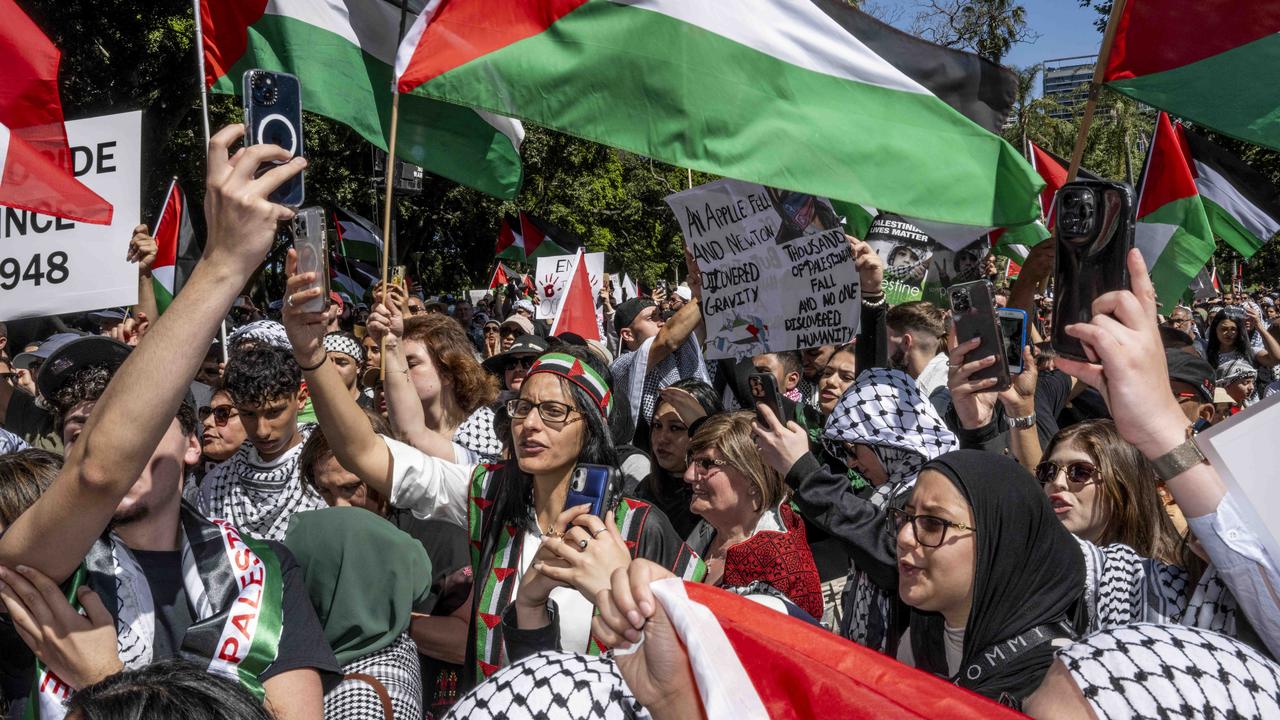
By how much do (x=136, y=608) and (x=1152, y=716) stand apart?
1740mm

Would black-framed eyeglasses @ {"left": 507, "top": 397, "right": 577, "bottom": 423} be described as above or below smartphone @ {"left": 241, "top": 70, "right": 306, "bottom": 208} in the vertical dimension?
below

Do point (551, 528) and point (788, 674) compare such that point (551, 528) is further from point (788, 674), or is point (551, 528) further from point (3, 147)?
point (3, 147)

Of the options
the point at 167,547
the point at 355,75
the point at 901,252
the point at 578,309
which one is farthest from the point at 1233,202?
the point at 167,547

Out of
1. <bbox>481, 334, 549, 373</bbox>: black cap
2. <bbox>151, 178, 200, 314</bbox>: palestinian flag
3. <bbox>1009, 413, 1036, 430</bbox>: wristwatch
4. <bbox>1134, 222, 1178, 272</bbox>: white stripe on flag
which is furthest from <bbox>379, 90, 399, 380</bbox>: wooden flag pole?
<bbox>1134, 222, 1178, 272</bbox>: white stripe on flag

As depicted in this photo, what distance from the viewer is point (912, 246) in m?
7.50

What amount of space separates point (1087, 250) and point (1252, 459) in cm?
59

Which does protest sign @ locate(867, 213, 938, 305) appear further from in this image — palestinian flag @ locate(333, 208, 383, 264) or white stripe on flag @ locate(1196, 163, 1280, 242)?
palestinian flag @ locate(333, 208, 383, 264)

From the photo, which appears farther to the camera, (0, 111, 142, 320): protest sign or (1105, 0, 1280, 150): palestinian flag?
(0, 111, 142, 320): protest sign

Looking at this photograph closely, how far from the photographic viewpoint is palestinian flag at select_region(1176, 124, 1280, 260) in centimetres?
920

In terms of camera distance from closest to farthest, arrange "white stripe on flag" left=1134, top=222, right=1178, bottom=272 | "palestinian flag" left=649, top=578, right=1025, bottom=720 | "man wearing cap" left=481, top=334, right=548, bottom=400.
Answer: "palestinian flag" left=649, top=578, right=1025, bottom=720, "man wearing cap" left=481, top=334, right=548, bottom=400, "white stripe on flag" left=1134, top=222, right=1178, bottom=272

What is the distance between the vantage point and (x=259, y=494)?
415cm

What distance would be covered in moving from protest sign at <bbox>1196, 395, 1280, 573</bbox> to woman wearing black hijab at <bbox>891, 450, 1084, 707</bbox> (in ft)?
2.97

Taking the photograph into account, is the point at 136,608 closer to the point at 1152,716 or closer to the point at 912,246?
the point at 1152,716

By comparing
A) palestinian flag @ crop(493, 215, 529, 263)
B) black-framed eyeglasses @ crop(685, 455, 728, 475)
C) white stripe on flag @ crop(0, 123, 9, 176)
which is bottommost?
palestinian flag @ crop(493, 215, 529, 263)
